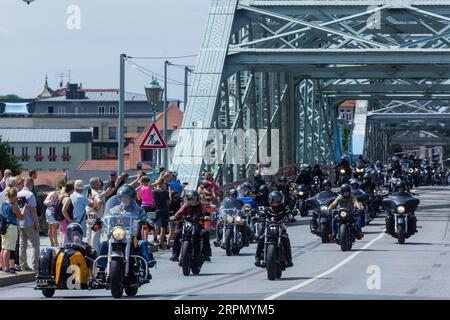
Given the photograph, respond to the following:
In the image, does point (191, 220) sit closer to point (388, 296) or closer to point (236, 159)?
point (388, 296)

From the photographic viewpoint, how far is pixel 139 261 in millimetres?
19516

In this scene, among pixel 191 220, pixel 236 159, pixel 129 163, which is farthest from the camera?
pixel 129 163

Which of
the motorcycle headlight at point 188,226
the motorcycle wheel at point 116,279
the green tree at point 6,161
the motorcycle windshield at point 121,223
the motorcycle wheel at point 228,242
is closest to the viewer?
the motorcycle wheel at point 116,279

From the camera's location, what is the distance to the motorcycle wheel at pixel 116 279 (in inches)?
744

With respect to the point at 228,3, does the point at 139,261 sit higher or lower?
lower

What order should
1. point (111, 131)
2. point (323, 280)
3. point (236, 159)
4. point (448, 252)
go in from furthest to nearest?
point (111, 131), point (236, 159), point (448, 252), point (323, 280)

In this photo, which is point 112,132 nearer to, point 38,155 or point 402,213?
point 38,155

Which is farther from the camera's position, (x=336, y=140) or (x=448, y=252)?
(x=336, y=140)

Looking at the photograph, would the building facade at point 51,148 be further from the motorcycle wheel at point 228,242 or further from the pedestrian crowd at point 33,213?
the pedestrian crowd at point 33,213

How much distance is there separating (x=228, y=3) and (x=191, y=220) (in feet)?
56.9

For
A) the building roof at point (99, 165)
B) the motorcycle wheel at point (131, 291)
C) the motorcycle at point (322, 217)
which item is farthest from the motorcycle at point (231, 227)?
the building roof at point (99, 165)

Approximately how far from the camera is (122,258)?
62.5 feet

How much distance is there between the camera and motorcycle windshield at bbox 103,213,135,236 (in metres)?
19.6

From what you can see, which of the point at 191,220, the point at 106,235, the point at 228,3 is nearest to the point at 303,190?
the point at 228,3
